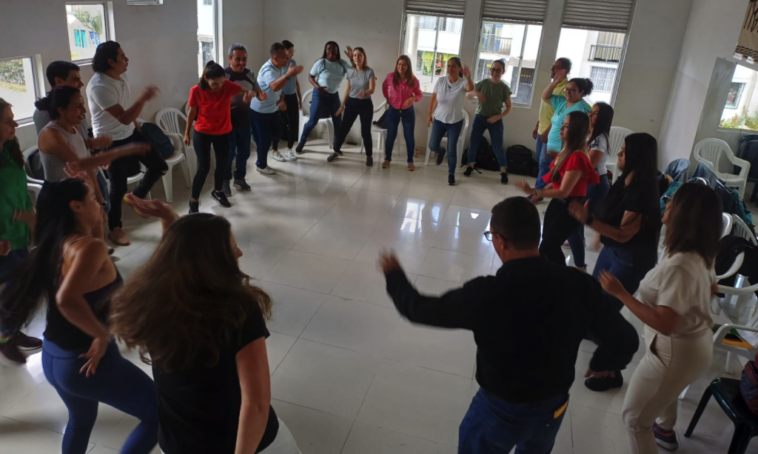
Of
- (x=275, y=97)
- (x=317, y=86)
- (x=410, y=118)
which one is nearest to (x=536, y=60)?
(x=410, y=118)

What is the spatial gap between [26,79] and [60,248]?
3.37 metres

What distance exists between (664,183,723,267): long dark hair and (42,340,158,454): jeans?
2103 millimetres

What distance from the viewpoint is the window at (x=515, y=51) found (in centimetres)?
731

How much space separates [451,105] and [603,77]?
2276 millimetres

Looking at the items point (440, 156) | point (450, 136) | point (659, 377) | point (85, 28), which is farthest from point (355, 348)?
point (440, 156)

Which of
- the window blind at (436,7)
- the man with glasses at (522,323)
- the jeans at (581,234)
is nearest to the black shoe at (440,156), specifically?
the window blind at (436,7)

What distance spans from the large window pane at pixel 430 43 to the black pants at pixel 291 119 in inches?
68.5

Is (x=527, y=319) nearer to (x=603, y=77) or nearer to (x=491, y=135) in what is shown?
(x=491, y=135)

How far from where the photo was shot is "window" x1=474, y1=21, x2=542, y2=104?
24.0 feet

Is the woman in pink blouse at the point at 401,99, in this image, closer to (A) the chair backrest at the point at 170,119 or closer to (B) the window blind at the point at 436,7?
(B) the window blind at the point at 436,7

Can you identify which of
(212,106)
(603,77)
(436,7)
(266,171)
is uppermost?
(436,7)

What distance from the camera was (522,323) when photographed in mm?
1646

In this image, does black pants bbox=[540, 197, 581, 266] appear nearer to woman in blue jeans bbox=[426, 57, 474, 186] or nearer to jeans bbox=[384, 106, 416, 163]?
woman in blue jeans bbox=[426, 57, 474, 186]

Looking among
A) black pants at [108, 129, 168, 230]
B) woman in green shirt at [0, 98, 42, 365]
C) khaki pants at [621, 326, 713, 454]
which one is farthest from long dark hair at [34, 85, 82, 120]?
khaki pants at [621, 326, 713, 454]
